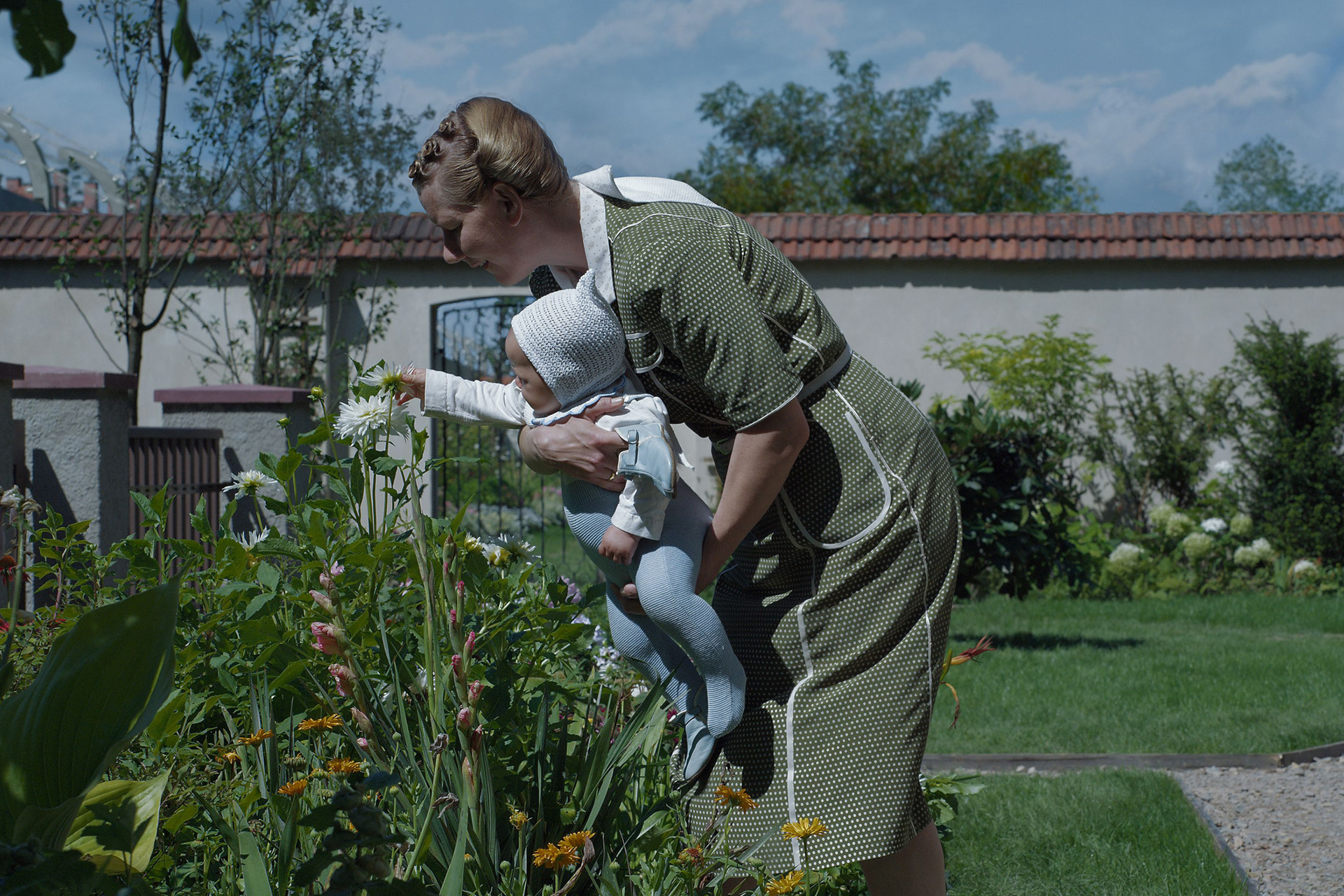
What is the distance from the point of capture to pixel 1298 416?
9.43 meters

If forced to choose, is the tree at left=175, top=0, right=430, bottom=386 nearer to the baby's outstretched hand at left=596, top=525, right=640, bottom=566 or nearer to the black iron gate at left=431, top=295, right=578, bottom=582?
the black iron gate at left=431, top=295, right=578, bottom=582

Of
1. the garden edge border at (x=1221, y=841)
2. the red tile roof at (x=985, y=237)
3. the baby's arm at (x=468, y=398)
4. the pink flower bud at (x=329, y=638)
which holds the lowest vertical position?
the garden edge border at (x=1221, y=841)

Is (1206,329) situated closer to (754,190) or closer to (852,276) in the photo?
(852,276)

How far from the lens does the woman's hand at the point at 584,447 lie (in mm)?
1528

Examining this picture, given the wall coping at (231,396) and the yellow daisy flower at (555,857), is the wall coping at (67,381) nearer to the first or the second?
the wall coping at (231,396)

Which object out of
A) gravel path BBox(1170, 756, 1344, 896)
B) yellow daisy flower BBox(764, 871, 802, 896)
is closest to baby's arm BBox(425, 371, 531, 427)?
yellow daisy flower BBox(764, 871, 802, 896)

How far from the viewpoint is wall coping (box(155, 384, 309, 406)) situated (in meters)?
5.53

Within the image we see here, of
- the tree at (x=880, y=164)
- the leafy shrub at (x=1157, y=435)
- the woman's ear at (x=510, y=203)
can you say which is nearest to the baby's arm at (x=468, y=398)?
the woman's ear at (x=510, y=203)

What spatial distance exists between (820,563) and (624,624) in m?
0.32

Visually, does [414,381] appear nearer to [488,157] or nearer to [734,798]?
[488,157]

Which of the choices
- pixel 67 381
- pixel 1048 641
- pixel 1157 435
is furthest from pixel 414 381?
pixel 1157 435

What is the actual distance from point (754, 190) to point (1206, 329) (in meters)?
19.7

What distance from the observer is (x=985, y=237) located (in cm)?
1012

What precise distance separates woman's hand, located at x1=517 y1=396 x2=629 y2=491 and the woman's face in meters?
0.24
